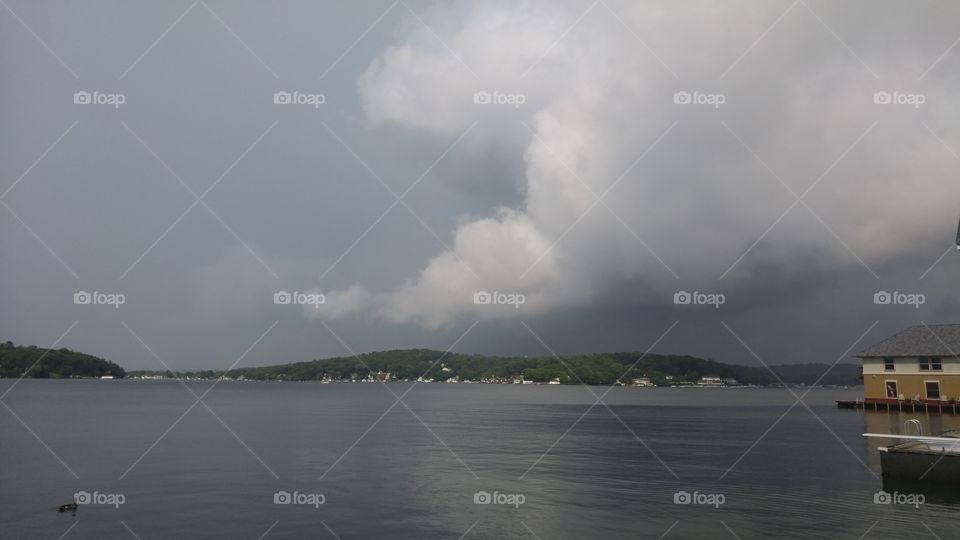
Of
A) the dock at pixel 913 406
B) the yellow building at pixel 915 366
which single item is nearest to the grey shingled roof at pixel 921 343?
the yellow building at pixel 915 366

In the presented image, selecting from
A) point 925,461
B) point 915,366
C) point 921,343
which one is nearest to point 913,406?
point 915,366

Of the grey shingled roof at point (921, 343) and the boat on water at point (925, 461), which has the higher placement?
the grey shingled roof at point (921, 343)

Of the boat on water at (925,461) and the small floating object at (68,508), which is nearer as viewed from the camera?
the small floating object at (68,508)

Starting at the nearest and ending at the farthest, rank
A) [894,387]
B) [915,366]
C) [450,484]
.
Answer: [450,484] < [915,366] < [894,387]

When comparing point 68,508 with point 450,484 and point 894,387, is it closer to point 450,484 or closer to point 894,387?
point 450,484

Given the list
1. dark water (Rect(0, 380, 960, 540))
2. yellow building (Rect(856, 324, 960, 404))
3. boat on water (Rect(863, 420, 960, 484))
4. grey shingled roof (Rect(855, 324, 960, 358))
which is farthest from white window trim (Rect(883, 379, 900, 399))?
boat on water (Rect(863, 420, 960, 484))

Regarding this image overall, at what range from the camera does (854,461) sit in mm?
33656

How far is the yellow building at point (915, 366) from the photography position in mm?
61531

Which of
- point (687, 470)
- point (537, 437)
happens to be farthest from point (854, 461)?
point (537, 437)

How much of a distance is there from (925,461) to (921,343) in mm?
47182

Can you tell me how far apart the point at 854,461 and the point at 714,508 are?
15504 millimetres

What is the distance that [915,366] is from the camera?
6388cm

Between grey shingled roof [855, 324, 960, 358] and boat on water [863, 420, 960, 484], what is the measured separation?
143 ft

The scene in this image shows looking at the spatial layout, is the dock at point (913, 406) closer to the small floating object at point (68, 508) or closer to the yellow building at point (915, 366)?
the yellow building at point (915, 366)
